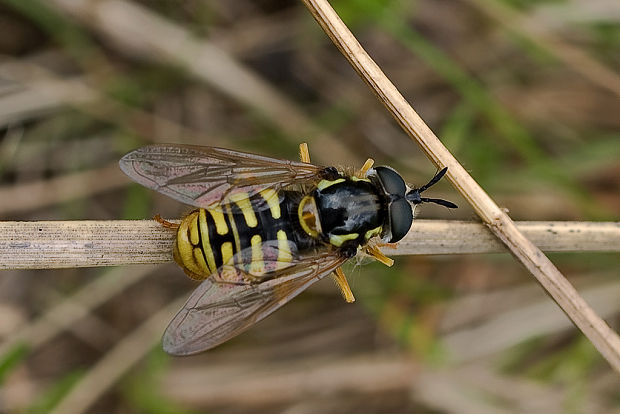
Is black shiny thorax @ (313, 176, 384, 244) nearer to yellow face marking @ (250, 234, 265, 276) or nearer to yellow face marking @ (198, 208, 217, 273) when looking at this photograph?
yellow face marking @ (250, 234, 265, 276)

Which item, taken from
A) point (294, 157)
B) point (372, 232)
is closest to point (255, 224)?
point (372, 232)

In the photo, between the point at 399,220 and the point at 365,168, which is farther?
the point at 365,168

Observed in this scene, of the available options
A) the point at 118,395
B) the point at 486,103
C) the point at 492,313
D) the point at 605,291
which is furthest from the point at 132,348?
the point at 605,291

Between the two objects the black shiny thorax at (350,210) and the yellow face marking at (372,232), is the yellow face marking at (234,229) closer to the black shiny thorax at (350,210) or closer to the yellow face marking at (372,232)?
the black shiny thorax at (350,210)

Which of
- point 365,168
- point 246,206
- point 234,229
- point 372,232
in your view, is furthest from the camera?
point 365,168

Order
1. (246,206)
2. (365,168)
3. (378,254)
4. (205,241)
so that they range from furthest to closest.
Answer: (365,168), (378,254), (246,206), (205,241)

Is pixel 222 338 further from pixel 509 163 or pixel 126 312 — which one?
pixel 509 163

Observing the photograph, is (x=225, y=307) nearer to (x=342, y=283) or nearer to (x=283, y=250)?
(x=283, y=250)
